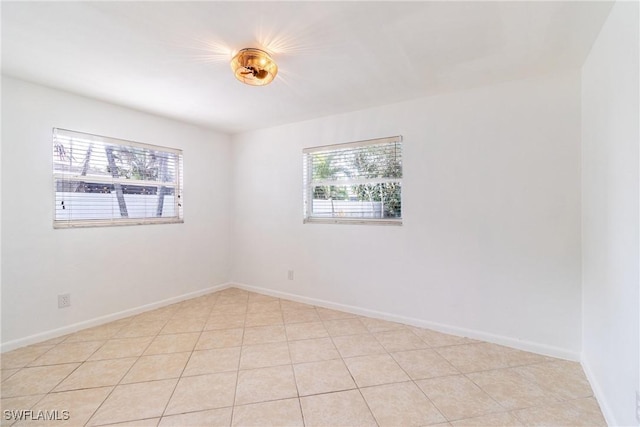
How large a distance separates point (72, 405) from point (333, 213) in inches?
104

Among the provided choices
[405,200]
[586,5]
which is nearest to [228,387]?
[405,200]

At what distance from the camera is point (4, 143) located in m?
2.30

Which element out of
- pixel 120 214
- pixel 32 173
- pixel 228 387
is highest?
pixel 32 173

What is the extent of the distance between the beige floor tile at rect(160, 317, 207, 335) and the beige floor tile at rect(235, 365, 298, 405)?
3.36 feet

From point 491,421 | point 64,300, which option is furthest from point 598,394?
point 64,300

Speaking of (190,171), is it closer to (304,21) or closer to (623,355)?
(304,21)

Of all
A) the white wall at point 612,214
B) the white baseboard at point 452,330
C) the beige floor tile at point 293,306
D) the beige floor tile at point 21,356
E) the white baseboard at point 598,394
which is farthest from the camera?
the beige floor tile at point 293,306

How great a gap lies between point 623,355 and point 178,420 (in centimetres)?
236

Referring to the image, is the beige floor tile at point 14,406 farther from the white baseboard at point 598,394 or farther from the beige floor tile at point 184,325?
the white baseboard at point 598,394

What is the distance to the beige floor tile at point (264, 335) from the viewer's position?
252 cm

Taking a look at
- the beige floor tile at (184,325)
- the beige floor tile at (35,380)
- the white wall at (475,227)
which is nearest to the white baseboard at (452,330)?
the white wall at (475,227)

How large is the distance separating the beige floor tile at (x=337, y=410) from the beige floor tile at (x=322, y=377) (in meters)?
0.06

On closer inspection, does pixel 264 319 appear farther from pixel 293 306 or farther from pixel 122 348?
pixel 122 348

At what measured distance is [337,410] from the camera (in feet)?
5.41
